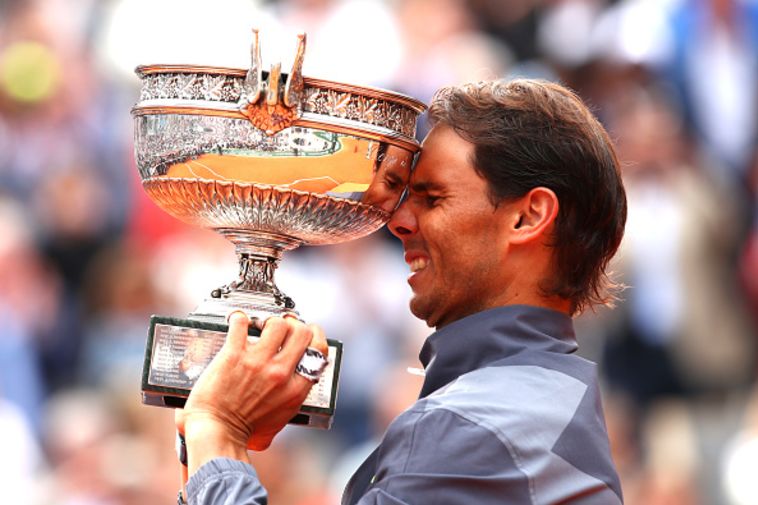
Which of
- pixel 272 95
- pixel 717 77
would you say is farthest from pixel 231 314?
pixel 717 77

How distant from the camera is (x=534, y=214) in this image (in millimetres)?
2809

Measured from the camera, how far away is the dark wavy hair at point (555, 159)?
9.18ft

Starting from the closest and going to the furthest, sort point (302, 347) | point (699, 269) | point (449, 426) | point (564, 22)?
point (449, 426) → point (302, 347) → point (699, 269) → point (564, 22)

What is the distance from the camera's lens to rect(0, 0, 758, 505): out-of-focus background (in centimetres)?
667

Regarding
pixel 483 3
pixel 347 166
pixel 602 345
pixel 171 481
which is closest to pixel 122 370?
pixel 171 481

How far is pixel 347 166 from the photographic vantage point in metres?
2.77

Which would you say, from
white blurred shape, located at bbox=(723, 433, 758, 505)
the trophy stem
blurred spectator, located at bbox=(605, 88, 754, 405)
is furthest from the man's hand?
blurred spectator, located at bbox=(605, 88, 754, 405)

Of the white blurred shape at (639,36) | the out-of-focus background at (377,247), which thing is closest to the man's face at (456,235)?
the out-of-focus background at (377,247)

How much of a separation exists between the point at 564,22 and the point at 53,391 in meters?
3.12

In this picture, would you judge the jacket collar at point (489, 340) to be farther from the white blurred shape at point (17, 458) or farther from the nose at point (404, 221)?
the white blurred shape at point (17, 458)

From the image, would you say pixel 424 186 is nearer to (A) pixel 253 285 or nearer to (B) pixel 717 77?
(A) pixel 253 285

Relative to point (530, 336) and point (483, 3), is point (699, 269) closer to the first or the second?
point (483, 3)

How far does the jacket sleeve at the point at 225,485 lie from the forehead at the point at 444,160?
2.13 ft

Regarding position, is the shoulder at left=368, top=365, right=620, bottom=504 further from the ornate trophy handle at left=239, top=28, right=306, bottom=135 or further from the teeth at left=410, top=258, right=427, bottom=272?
the ornate trophy handle at left=239, top=28, right=306, bottom=135
